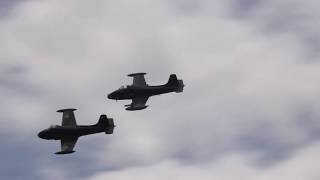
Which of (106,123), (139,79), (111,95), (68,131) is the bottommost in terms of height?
(106,123)

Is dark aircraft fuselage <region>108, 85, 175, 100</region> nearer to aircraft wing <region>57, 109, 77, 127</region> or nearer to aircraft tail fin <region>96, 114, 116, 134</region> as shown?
aircraft wing <region>57, 109, 77, 127</region>

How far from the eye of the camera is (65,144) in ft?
509

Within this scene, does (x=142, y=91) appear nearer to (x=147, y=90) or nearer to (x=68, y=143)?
(x=147, y=90)

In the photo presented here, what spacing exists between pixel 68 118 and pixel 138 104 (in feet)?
A: 42.4

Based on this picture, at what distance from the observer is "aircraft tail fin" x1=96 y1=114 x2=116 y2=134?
15175 centimetres

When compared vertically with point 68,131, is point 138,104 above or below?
above

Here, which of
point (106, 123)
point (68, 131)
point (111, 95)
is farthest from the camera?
point (111, 95)

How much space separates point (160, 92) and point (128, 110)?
25.3 ft

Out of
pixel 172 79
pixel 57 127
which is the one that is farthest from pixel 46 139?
pixel 172 79

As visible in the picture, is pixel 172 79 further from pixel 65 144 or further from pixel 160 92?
pixel 65 144

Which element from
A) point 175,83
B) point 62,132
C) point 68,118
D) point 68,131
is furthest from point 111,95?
point 62,132

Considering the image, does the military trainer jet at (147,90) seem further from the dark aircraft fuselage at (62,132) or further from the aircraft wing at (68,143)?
the aircraft wing at (68,143)

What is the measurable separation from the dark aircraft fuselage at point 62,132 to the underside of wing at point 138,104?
9.23 metres

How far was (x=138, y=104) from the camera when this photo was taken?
Result: 159 metres
